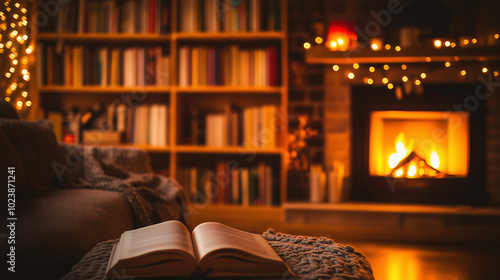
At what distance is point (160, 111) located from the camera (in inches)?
120

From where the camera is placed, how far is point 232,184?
303 cm

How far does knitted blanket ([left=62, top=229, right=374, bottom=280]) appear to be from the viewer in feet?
3.02

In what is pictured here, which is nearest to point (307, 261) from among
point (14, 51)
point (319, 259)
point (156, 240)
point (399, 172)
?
point (319, 259)

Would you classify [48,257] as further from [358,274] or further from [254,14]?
[254,14]

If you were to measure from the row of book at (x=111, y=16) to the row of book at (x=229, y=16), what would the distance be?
15 cm

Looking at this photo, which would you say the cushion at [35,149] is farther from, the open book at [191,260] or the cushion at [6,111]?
the open book at [191,260]

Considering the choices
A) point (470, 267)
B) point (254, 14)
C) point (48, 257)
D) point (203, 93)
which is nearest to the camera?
point (48, 257)

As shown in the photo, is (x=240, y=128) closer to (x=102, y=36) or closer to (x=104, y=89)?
(x=104, y=89)

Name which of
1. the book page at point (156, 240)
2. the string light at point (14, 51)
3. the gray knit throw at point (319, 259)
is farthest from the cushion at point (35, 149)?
the gray knit throw at point (319, 259)

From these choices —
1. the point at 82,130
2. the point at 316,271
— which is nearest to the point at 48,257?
the point at 316,271

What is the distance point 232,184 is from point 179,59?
850mm

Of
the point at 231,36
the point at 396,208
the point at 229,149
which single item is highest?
the point at 231,36

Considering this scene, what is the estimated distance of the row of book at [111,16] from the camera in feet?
9.95

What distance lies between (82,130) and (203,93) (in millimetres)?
811
